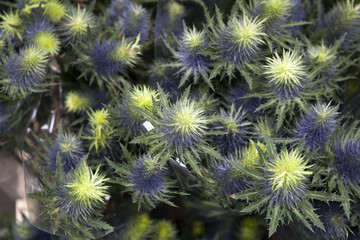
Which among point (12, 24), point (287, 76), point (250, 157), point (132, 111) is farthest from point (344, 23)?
point (12, 24)

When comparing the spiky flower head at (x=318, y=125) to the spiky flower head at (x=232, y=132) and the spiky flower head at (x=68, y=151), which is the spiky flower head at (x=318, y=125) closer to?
the spiky flower head at (x=232, y=132)

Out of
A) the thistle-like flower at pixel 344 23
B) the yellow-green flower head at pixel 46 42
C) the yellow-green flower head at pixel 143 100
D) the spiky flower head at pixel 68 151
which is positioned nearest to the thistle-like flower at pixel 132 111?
the yellow-green flower head at pixel 143 100

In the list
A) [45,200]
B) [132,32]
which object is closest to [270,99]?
[132,32]

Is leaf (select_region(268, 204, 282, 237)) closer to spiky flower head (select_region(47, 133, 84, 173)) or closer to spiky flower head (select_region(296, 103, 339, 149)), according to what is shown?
spiky flower head (select_region(296, 103, 339, 149))

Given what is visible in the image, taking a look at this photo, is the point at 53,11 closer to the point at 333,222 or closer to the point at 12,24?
the point at 12,24

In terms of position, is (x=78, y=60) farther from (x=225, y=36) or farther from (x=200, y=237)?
(x=200, y=237)
